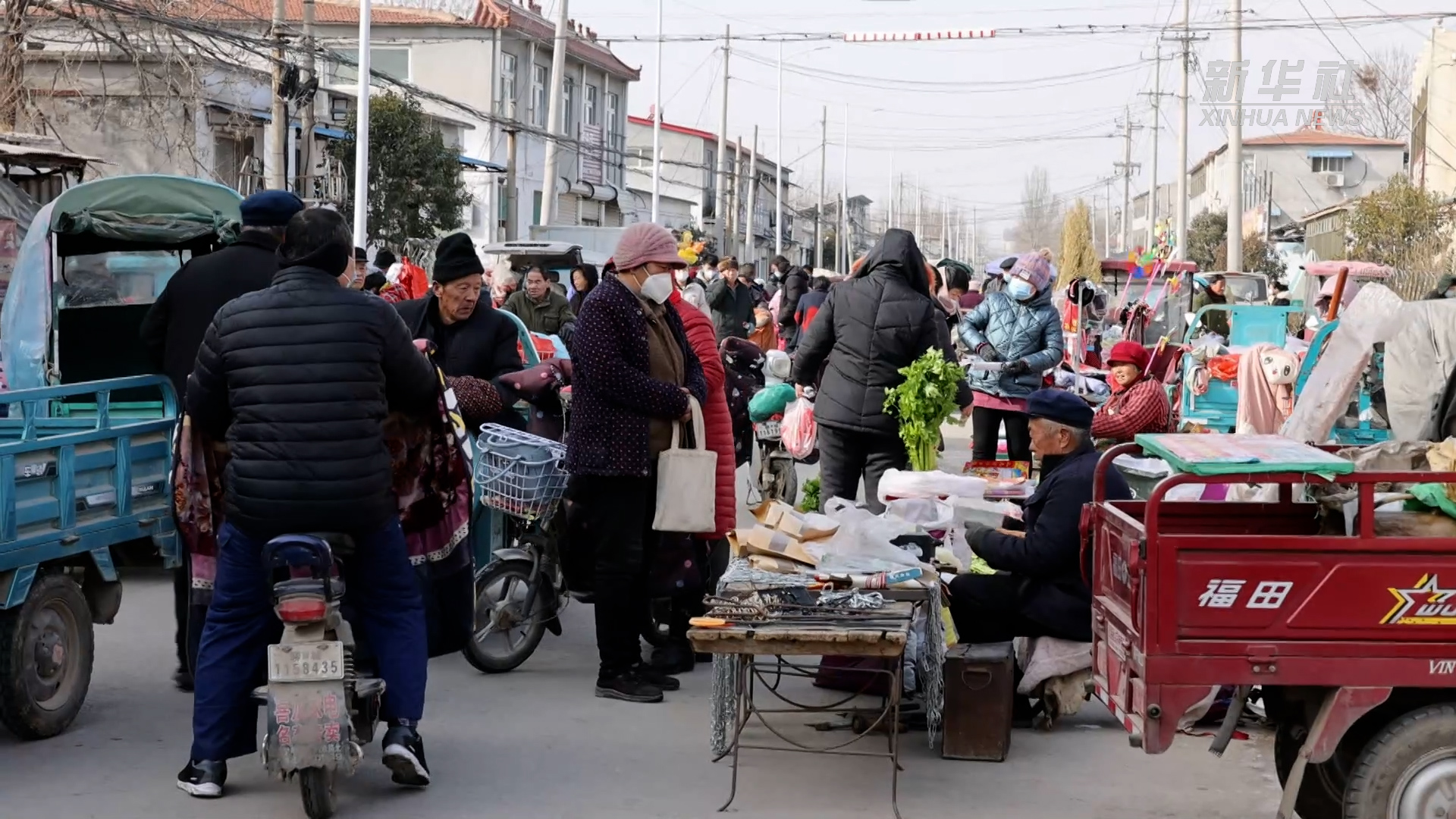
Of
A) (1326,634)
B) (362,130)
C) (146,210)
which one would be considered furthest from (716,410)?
(362,130)

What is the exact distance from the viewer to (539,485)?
24.6 feet

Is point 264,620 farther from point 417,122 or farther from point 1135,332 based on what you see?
point 417,122

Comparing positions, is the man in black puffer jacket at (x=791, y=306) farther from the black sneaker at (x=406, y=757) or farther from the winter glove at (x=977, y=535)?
the black sneaker at (x=406, y=757)

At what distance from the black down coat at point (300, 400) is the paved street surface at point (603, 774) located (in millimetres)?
1088

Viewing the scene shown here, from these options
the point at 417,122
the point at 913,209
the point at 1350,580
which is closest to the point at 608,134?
the point at 417,122

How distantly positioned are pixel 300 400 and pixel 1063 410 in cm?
304

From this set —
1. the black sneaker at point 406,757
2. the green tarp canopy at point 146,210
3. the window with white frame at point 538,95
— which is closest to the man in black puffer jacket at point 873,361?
the green tarp canopy at point 146,210

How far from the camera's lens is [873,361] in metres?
8.79

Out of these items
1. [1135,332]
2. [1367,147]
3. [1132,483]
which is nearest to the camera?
[1132,483]

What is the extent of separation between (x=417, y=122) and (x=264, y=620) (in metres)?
31.4

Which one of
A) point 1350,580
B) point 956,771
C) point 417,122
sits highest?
point 417,122

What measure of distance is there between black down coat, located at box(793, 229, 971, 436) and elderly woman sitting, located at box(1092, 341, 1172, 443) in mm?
1432

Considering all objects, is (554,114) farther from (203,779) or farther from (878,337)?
(203,779)

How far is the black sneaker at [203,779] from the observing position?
5551 mm
